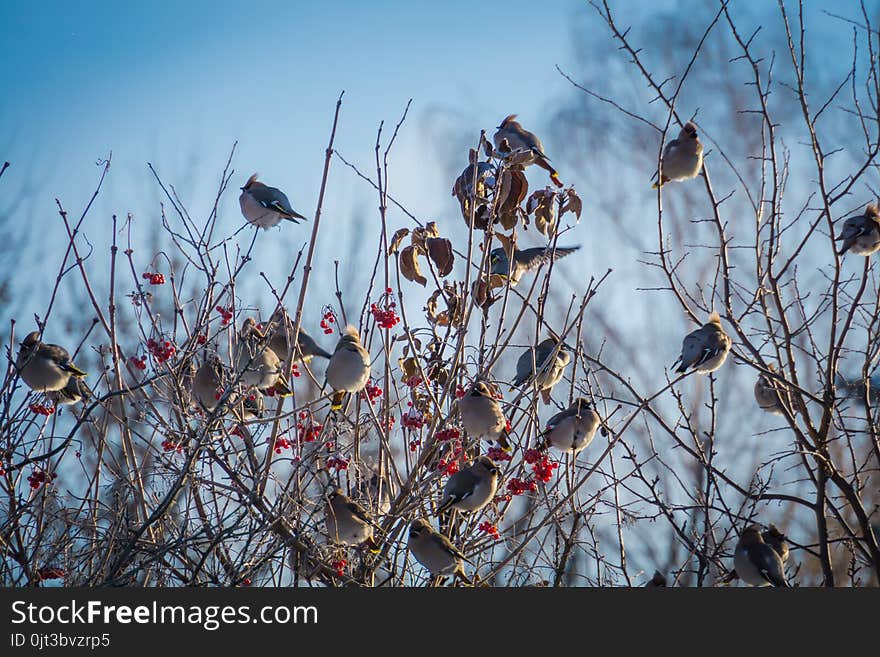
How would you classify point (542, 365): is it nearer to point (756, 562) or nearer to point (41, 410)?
point (756, 562)

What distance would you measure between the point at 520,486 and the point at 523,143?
5.60 ft

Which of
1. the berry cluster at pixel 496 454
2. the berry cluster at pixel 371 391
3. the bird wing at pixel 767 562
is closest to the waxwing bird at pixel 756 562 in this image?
the bird wing at pixel 767 562

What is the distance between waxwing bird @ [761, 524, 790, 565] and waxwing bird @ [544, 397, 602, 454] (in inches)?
34.5

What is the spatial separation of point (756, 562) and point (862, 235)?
64.3 inches

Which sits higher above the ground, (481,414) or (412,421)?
(412,421)

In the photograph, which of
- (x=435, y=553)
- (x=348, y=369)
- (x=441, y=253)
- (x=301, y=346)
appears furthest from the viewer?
(x=301, y=346)

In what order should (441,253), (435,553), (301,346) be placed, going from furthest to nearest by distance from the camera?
(301,346)
(441,253)
(435,553)

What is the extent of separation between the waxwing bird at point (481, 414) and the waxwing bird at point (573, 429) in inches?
19.4

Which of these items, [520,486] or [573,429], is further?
[573,429]

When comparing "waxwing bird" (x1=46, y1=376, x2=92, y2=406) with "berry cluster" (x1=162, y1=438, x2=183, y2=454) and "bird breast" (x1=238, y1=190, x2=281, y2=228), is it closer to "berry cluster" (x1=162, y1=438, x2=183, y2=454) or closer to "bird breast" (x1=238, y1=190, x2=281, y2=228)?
"berry cluster" (x1=162, y1=438, x2=183, y2=454)

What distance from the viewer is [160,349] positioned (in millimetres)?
3725

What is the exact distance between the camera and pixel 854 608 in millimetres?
3316

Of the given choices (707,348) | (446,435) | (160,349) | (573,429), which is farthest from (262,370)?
(707,348)

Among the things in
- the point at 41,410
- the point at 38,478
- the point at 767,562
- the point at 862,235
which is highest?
the point at 862,235
